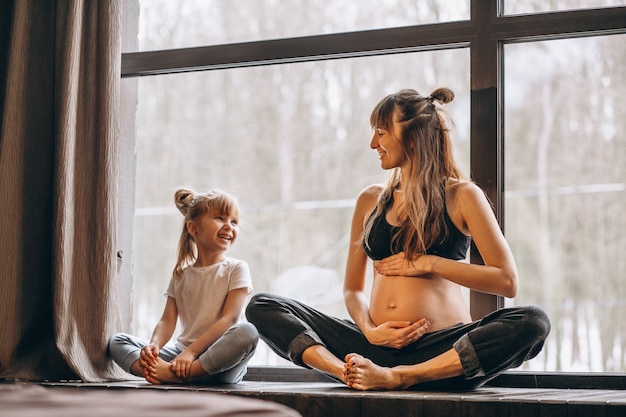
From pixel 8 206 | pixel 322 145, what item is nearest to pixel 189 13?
pixel 322 145

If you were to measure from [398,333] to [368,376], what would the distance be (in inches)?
7.1

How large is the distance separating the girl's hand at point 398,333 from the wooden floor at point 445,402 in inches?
6.8

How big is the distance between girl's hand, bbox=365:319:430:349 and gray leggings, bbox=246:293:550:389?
28mm

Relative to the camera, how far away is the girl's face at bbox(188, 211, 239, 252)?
106 inches

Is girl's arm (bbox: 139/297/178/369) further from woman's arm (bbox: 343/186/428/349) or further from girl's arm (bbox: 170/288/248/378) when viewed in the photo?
woman's arm (bbox: 343/186/428/349)

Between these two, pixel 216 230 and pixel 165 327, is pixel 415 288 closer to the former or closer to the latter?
pixel 216 230

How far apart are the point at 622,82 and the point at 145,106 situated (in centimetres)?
153

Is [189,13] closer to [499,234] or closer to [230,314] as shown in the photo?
[230,314]

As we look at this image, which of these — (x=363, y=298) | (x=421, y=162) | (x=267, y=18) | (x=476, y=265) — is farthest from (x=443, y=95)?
(x=267, y=18)

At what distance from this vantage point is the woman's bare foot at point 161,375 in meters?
2.46

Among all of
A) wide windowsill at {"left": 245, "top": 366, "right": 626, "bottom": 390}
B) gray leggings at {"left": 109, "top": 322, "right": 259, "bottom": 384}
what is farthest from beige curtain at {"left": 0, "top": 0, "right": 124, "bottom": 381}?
wide windowsill at {"left": 245, "top": 366, "right": 626, "bottom": 390}

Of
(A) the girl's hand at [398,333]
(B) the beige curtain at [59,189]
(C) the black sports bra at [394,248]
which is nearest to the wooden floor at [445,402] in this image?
(A) the girl's hand at [398,333]

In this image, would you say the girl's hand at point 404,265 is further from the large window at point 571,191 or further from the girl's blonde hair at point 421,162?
the large window at point 571,191

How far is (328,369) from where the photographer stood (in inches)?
88.7
